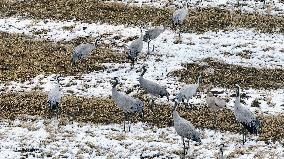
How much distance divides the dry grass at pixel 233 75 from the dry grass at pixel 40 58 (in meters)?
3.52

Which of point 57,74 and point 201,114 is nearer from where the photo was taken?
point 201,114

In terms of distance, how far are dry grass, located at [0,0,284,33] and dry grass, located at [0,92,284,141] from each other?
987 cm

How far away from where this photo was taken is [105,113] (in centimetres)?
2025

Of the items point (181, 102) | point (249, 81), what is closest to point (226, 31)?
point (249, 81)

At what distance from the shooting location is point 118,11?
32.0 meters

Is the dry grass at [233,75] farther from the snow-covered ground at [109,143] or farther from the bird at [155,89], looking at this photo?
the snow-covered ground at [109,143]

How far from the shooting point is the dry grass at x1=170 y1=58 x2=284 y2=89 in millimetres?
23123

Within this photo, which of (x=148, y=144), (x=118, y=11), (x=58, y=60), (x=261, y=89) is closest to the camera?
(x=148, y=144)

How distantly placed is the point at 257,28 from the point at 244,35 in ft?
3.78

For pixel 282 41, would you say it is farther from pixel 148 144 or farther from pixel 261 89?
pixel 148 144

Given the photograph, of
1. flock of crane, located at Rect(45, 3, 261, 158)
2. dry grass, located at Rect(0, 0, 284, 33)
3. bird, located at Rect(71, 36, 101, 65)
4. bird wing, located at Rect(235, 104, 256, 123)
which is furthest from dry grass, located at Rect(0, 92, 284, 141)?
dry grass, located at Rect(0, 0, 284, 33)

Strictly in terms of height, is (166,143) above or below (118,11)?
below

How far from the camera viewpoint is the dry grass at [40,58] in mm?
24297

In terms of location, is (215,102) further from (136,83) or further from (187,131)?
(136,83)
